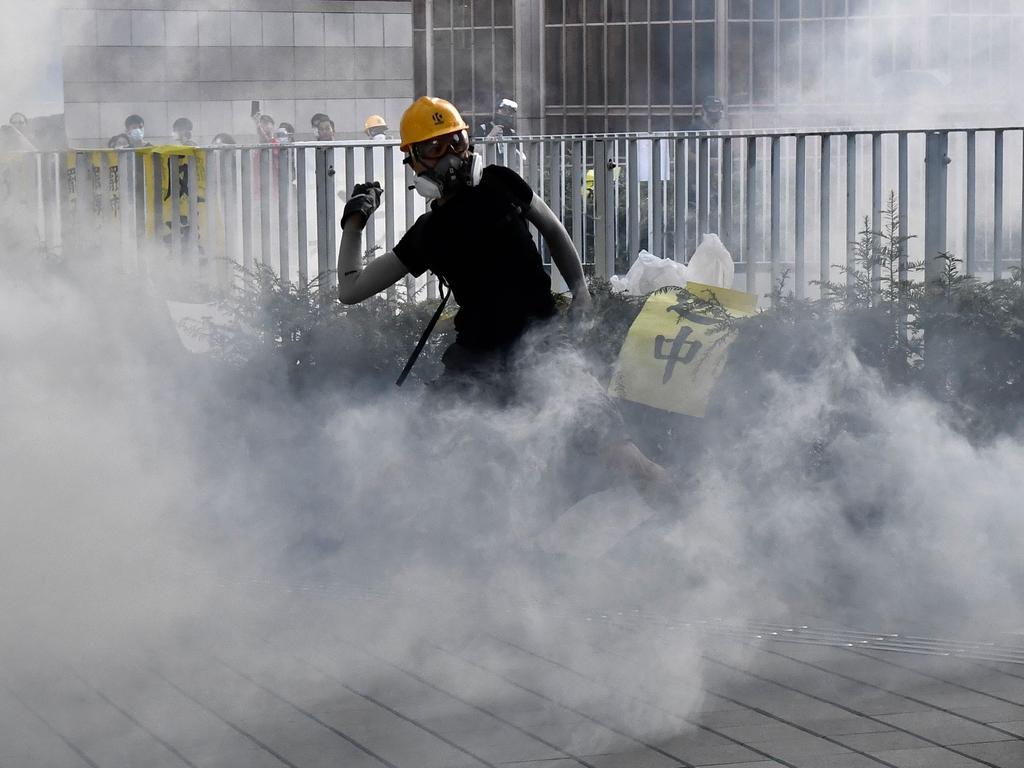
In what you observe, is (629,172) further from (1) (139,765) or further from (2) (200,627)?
(1) (139,765)

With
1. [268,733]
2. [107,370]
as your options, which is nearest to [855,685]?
[268,733]

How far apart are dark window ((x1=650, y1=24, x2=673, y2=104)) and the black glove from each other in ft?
42.1

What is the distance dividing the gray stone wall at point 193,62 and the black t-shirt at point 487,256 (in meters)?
0.71

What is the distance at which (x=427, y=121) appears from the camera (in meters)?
4.00

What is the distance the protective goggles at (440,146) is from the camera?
404 cm

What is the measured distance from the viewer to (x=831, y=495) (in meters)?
4.55

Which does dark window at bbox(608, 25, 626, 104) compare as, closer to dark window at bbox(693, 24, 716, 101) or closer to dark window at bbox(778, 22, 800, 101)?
dark window at bbox(693, 24, 716, 101)

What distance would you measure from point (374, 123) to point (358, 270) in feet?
16.6

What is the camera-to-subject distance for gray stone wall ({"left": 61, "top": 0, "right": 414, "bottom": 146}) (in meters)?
3.56

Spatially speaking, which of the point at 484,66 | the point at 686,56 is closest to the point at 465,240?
the point at 686,56

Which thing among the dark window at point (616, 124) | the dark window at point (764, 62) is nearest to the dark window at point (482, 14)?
the dark window at point (616, 124)

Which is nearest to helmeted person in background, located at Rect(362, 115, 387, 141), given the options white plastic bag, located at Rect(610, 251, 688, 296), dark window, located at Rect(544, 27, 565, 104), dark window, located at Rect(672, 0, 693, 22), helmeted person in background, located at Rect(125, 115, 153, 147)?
white plastic bag, located at Rect(610, 251, 688, 296)

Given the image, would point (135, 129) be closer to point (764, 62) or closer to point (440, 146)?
point (440, 146)

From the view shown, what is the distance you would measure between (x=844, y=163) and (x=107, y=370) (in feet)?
9.10
